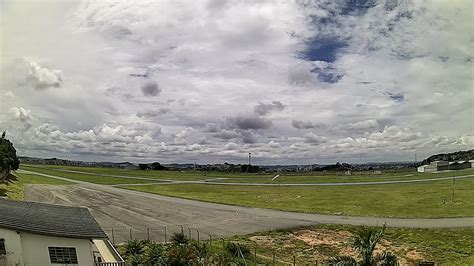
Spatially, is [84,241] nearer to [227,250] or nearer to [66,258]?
[66,258]

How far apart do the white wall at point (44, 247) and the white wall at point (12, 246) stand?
268mm

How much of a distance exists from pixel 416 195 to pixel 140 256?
67.6m

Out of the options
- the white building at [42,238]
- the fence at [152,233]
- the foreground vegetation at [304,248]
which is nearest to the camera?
the white building at [42,238]

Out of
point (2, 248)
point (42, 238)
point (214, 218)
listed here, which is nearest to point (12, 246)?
point (2, 248)

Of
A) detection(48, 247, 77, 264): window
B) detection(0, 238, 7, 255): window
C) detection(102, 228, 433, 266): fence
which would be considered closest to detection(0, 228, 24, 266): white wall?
detection(0, 238, 7, 255): window

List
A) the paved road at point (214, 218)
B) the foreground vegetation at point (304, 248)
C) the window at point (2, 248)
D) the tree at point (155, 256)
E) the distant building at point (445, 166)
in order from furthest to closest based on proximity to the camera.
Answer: the distant building at point (445, 166), the paved road at point (214, 218), the foreground vegetation at point (304, 248), the tree at point (155, 256), the window at point (2, 248)

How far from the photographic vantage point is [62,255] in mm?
26531

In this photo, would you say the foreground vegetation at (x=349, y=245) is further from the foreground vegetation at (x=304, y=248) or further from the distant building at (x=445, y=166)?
the distant building at (x=445, y=166)

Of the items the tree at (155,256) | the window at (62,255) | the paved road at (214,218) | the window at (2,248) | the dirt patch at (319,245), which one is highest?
the window at (2,248)

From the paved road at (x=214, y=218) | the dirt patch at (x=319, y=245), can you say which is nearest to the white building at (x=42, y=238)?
the dirt patch at (x=319, y=245)

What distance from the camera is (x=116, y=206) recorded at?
7325 cm

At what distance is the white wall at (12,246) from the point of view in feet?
81.1

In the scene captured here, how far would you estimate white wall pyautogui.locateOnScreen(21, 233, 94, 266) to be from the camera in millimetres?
25188

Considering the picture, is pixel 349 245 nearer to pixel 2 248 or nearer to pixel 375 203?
pixel 2 248
